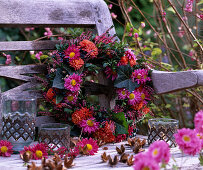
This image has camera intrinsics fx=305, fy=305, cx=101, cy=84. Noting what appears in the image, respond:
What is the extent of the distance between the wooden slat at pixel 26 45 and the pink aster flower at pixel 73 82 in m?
0.26

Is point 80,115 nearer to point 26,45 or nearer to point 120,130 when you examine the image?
point 120,130

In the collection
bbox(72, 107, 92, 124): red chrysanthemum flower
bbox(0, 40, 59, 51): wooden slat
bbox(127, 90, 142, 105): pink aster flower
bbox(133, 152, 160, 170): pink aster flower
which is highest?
bbox(0, 40, 59, 51): wooden slat

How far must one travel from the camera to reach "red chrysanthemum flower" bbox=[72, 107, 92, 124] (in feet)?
4.01

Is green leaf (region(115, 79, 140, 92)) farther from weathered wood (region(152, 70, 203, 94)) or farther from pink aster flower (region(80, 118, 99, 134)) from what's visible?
pink aster flower (region(80, 118, 99, 134))

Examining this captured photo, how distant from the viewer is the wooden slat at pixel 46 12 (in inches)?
50.7

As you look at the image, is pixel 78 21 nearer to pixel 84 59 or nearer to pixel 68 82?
pixel 84 59

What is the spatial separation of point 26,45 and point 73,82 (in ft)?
1.07

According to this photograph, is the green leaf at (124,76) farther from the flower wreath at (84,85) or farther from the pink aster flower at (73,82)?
the pink aster flower at (73,82)

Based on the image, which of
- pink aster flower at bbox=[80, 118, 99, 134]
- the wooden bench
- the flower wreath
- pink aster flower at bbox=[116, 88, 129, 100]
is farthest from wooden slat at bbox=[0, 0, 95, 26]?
pink aster flower at bbox=[80, 118, 99, 134]

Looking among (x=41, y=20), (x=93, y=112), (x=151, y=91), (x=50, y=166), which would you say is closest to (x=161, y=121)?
(x=151, y=91)

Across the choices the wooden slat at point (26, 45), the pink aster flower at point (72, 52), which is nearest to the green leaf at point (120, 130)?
the pink aster flower at point (72, 52)

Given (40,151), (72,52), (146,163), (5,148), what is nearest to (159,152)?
(146,163)

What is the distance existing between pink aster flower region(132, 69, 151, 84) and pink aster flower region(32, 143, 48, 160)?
0.49 meters

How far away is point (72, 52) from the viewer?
122cm
